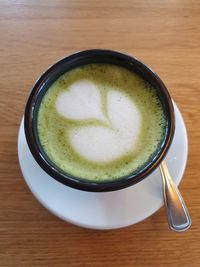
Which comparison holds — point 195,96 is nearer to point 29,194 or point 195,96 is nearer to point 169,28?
point 169,28

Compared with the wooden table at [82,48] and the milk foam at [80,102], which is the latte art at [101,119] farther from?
the wooden table at [82,48]

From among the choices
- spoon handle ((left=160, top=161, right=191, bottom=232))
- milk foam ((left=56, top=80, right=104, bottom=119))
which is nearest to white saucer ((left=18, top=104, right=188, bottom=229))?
spoon handle ((left=160, top=161, right=191, bottom=232))

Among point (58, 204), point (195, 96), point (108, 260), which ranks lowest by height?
point (108, 260)

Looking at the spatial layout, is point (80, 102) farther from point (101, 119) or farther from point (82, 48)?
point (82, 48)

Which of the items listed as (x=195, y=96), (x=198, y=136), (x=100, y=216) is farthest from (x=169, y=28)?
(x=100, y=216)

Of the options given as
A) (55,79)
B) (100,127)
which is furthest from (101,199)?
(55,79)

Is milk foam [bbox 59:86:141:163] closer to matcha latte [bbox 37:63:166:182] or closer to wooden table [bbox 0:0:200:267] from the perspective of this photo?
matcha latte [bbox 37:63:166:182]
